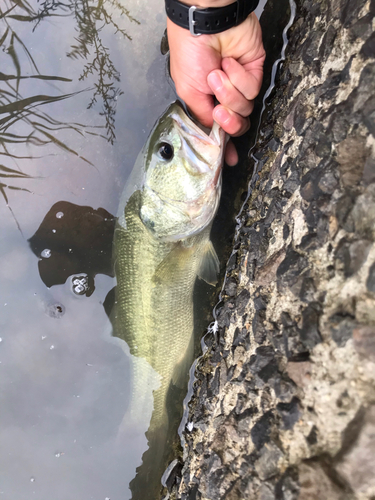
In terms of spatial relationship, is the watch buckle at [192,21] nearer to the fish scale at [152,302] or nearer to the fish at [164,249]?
the fish at [164,249]

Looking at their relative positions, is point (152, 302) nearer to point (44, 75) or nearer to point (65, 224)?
point (65, 224)

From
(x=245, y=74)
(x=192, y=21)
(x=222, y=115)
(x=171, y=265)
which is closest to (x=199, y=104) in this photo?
(x=222, y=115)

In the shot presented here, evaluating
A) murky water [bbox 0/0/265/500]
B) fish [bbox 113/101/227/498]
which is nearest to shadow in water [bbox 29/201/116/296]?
murky water [bbox 0/0/265/500]

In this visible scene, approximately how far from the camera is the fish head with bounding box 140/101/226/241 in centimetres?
213

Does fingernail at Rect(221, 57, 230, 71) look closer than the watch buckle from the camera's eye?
No

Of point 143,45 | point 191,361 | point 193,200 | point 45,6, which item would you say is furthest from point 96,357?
point 45,6

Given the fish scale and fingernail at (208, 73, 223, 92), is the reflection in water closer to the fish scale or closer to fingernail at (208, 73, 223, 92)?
the fish scale

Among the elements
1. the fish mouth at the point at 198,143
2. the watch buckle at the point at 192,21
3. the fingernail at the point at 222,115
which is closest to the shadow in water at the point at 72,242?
the fish mouth at the point at 198,143

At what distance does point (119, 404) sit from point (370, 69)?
9.86 feet

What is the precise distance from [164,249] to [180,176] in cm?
59

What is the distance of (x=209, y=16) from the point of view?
181cm

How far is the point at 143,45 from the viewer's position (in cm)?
268

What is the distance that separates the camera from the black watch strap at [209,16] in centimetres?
181

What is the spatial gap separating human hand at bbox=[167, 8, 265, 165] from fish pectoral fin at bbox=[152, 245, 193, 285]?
3.17ft
